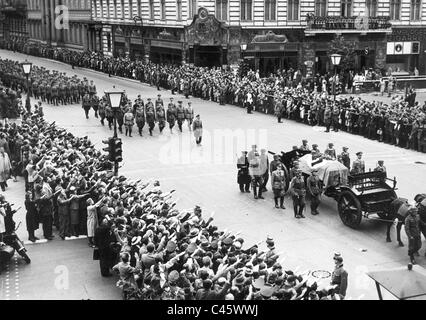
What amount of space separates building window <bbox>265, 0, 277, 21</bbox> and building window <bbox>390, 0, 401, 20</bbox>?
36.1 ft

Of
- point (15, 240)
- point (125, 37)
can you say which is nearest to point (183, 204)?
point (15, 240)

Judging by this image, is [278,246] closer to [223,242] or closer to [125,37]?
[223,242]

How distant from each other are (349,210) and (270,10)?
35.9m

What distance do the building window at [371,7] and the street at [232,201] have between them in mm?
21495

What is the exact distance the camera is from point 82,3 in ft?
252

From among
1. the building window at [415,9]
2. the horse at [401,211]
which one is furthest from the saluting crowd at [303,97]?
the horse at [401,211]

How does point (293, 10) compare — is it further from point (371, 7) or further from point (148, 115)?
point (148, 115)

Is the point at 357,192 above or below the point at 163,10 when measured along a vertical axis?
below

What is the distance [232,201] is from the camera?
69.2 feet

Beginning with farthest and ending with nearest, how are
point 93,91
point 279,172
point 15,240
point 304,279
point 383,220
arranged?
1. point 93,91
2. point 279,172
3. point 383,220
4. point 15,240
5. point 304,279

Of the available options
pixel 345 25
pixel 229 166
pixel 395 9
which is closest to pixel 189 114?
pixel 229 166

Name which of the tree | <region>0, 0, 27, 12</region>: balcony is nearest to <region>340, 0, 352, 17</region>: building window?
the tree

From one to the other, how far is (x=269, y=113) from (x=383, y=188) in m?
20.2

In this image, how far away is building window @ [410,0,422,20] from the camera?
5616 centimetres
